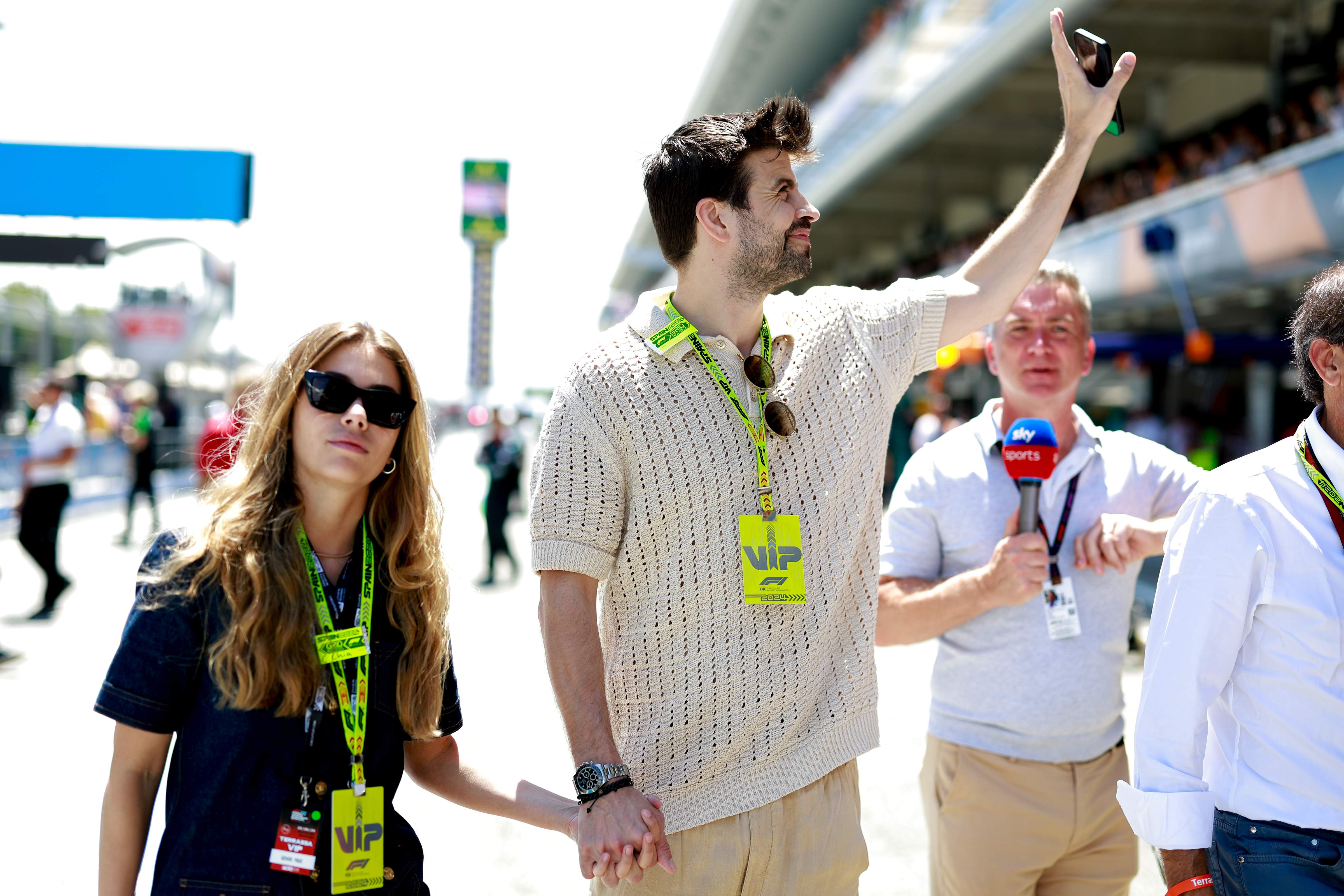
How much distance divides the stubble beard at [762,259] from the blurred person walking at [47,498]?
28.4ft

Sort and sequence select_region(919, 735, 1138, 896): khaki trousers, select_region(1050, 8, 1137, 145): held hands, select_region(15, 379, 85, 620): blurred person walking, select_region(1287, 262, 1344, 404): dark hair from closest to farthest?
select_region(1287, 262, 1344, 404): dark hair < select_region(1050, 8, 1137, 145): held hands < select_region(919, 735, 1138, 896): khaki trousers < select_region(15, 379, 85, 620): blurred person walking

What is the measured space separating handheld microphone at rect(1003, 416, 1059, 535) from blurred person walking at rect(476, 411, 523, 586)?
30.2ft

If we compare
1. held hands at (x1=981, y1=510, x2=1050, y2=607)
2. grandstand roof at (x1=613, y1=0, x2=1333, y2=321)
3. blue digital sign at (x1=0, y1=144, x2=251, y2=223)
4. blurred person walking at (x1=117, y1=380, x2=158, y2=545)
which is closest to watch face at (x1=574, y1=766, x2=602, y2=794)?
held hands at (x1=981, y1=510, x2=1050, y2=607)

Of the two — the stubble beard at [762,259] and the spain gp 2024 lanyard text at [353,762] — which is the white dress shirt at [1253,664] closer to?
the stubble beard at [762,259]

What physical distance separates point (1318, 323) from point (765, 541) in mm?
1111

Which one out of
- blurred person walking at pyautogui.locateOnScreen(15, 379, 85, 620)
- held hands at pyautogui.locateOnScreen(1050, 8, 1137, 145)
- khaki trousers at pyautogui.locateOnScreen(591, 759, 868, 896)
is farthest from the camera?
blurred person walking at pyautogui.locateOnScreen(15, 379, 85, 620)

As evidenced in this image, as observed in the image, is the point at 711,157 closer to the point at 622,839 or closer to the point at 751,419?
the point at 751,419

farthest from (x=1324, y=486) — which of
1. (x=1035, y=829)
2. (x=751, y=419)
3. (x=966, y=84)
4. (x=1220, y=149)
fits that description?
(x=966, y=84)

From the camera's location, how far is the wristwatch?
1.92 metres

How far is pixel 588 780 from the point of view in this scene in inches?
75.8

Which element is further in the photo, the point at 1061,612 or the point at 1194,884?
the point at 1061,612

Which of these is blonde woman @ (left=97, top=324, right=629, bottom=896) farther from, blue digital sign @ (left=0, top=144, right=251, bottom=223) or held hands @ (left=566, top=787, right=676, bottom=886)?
blue digital sign @ (left=0, top=144, right=251, bottom=223)

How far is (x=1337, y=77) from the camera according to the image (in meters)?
11.9

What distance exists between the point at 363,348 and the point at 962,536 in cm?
167
